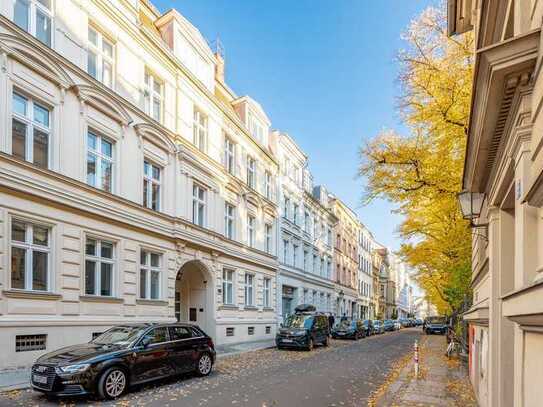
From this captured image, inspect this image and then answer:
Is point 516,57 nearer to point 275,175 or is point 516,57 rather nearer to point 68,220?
point 68,220

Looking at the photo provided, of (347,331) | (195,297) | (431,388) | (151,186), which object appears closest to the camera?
(431,388)

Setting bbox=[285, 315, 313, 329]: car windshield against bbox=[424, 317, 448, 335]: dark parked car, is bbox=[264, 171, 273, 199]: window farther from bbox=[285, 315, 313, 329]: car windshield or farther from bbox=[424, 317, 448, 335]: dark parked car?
bbox=[424, 317, 448, 335]: dark parked car

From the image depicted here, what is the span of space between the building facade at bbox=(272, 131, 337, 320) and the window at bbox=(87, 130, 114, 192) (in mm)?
17260

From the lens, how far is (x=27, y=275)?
39.2ft

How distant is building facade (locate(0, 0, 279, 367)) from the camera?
11859 mm

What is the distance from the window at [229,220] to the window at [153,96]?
22.5ft

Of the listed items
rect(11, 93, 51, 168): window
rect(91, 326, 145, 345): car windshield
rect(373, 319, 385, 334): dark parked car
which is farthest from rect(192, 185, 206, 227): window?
rect(373, 319, 385, 334): dark parked car

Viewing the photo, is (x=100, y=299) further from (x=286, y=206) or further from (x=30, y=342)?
(x=286, y=206)

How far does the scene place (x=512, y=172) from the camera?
5.06 metres

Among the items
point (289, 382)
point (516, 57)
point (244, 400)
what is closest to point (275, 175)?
point (289, 382)

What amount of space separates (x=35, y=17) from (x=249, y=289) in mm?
18185

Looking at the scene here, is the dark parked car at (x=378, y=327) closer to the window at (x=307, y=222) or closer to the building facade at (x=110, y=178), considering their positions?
the window at (x=307, y=222)

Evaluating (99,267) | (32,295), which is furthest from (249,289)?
(32,295)

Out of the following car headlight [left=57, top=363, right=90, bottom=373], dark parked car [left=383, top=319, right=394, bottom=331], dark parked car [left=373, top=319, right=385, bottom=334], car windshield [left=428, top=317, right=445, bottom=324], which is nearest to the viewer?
car headlight [left=57, top=363, right=90, bottom=373]
